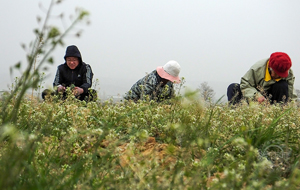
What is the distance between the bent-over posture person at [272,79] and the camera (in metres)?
6.81

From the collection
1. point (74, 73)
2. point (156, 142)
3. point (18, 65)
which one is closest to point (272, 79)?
point (74, 73)

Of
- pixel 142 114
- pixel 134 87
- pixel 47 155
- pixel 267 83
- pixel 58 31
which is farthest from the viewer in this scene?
pixel 267 83

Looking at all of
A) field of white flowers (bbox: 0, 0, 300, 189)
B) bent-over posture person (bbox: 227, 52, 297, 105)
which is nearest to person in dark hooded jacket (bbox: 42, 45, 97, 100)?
bent-over posture person (bbox: 227, 52, 297, 105)

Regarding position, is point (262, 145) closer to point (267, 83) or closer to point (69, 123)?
point (69, 123)

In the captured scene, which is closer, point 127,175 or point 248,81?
point 127,175

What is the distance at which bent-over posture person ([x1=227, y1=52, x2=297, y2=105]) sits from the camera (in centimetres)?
681

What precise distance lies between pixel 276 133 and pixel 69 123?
172 centimetres

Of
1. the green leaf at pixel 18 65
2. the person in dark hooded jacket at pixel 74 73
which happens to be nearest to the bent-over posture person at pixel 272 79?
the person in dark hooded jacket at pixel 74 73

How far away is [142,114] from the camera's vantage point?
3.12 metres

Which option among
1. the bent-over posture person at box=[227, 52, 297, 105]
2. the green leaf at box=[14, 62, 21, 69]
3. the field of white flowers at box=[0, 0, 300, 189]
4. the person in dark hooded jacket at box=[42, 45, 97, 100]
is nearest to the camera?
the green leaf at box=[14, 62, 21, 69]

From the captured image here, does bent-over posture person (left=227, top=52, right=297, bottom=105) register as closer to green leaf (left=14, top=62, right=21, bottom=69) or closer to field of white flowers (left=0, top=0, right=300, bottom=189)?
field of white flowers (left=0, top=0, right=300, bottom=189)

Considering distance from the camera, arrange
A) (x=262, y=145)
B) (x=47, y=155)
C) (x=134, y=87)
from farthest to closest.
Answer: (x=134, y=87) → (x=262, y=145) → (x=47, y=155)

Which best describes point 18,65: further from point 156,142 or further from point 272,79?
point 272,79

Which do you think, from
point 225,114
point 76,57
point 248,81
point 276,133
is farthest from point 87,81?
point 276,133
